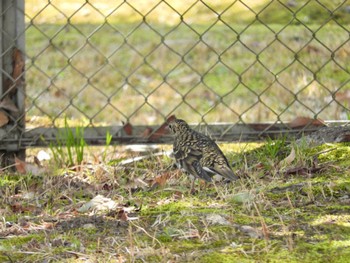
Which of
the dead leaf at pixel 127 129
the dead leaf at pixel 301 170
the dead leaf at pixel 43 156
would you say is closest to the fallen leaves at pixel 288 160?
the dead leaf at pixel 301 170

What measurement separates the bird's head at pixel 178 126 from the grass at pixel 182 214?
0.23 meters

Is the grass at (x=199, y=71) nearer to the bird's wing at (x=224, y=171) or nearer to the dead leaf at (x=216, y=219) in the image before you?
the bird's wing at (x=224, y=171)

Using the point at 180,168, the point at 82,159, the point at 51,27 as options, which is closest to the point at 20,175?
the point at 82,159

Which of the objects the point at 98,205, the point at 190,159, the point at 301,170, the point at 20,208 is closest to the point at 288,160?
the point at 301,170

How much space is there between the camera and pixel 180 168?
499 centimetres

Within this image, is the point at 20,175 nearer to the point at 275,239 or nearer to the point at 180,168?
the point at 180,168

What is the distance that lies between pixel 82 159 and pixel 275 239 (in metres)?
1.96

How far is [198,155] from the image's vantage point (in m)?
4.95

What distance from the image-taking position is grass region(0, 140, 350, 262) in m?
3.64

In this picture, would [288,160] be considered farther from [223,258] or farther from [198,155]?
[223,258]

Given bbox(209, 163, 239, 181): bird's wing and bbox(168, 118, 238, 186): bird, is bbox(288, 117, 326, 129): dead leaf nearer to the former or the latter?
bbox(168, 118, 238, 186): bird

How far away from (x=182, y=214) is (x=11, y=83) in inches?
78.4

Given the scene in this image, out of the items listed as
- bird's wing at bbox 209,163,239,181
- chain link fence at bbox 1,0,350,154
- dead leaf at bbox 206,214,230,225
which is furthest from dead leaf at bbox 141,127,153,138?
dead leaf at bbox 206,214,230,225

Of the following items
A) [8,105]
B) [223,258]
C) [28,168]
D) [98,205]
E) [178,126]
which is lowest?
[223,258]
